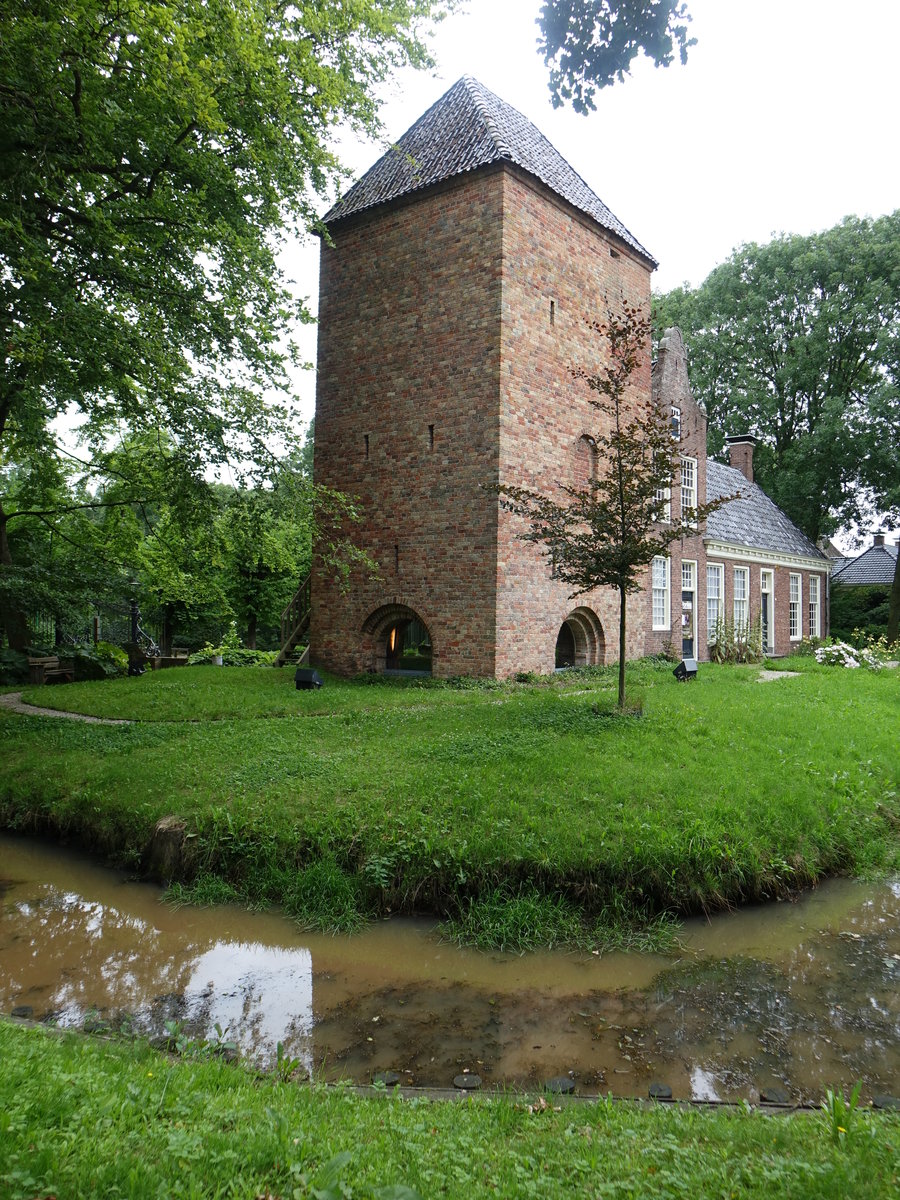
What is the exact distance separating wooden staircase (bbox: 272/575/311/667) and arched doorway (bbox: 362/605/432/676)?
75.4 inches

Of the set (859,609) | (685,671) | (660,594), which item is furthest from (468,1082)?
(859,609)

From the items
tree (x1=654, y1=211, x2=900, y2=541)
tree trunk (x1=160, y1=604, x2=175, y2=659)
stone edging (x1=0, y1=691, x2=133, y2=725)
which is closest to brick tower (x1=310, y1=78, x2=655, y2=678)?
stone edging (x1=0, y1=691, x2=133, y2=725)

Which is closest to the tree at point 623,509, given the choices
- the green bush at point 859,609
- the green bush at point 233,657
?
the green bush at point 233,657

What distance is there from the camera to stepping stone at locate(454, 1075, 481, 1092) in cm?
385

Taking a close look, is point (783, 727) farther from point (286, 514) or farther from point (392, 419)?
point (392, 419)

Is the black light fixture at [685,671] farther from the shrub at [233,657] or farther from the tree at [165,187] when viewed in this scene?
the shrub at [233,657]

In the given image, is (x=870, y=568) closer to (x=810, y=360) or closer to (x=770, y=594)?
(x=810, y=360)

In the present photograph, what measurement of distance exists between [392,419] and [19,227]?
873 centimetres

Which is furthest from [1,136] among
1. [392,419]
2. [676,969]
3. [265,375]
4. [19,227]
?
[676,969]

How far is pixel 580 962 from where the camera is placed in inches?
212

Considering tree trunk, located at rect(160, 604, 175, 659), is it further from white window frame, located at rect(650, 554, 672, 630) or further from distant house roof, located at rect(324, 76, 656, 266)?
white window frame, located at rect(650, 554, 672, 630)

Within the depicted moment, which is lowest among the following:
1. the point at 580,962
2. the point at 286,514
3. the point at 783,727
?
the point at 580,962

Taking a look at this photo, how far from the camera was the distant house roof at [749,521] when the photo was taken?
81.9ft

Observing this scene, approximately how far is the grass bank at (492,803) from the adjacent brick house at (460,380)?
3533 millimetres
